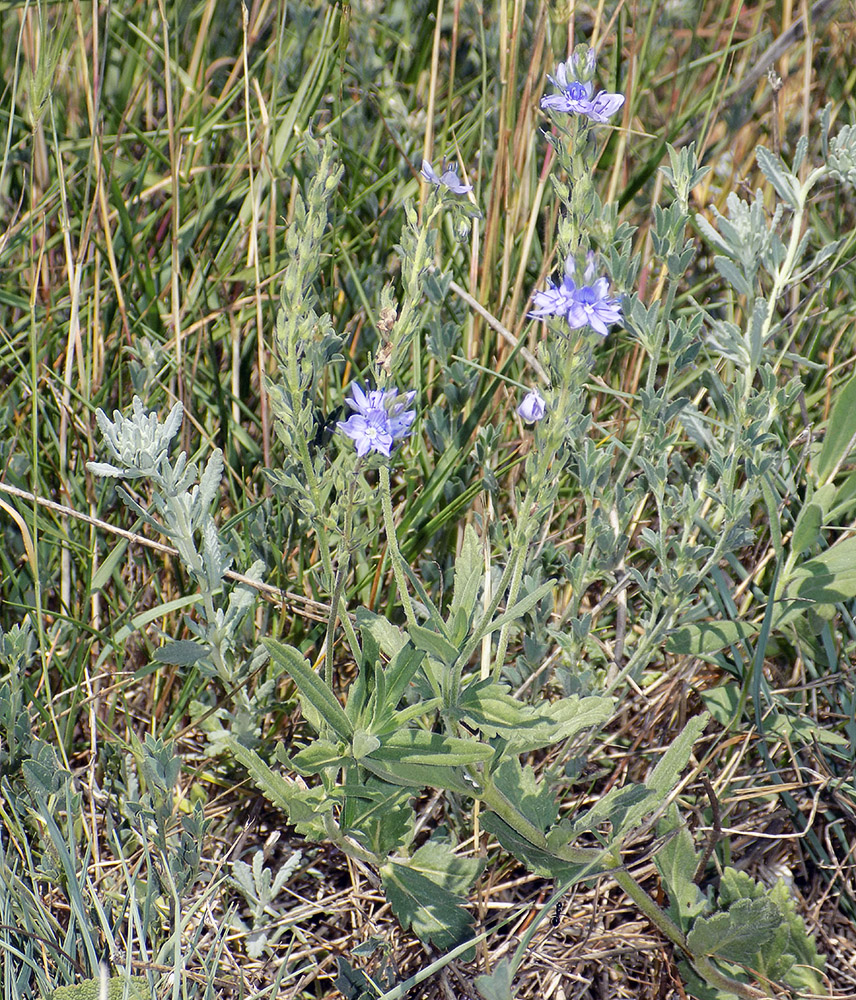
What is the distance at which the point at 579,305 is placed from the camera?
1.38 metres

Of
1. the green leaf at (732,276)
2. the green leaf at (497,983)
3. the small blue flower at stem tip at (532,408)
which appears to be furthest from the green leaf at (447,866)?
the green leaf at (732,276)

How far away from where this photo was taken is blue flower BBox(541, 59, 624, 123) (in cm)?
141

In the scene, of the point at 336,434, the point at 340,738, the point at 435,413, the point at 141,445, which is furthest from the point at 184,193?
the point at 340,738

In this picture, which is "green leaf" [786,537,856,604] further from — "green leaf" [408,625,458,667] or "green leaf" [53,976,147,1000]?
"green leaf" [53,976,147,1000]

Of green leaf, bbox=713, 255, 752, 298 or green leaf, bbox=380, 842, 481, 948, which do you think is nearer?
green leaf, bbox=380, 842, 481, 948

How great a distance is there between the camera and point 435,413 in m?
2.11

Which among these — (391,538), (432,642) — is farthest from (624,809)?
(391,538)

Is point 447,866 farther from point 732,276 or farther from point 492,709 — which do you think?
point 732,276

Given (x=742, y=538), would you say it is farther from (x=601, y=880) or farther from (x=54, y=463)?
(x=54, y=463)

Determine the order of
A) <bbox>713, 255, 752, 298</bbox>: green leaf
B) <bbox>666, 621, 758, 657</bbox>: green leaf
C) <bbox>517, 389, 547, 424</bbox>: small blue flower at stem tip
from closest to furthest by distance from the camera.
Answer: <bbox>517, 389, 547, 424</bbox>: small blue flower at stem tip → <bbox>713, 255, 752, 298</bbox>: green leaf → <bbox>666, 621, 758, 657</bbox>: green leaf

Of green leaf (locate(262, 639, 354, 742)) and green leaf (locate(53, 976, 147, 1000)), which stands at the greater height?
green leaf (locate(262, 639, 354, 742))

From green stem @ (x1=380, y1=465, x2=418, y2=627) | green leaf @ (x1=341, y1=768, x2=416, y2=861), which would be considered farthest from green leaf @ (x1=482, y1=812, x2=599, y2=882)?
green stem @ (x1=380, y1=465, x2=418, y2=627)

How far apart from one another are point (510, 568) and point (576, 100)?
2.18 feet

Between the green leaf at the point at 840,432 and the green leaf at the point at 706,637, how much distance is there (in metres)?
0.33
